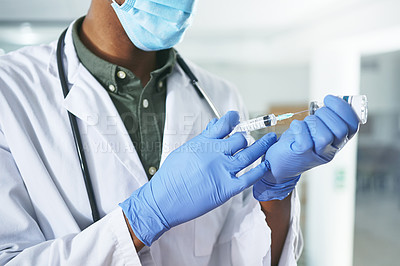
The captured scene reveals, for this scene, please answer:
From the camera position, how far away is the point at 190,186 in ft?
2.30

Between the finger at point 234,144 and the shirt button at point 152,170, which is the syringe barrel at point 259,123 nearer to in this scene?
the finger at point 234,144

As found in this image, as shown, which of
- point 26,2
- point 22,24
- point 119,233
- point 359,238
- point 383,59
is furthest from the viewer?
point 383,59

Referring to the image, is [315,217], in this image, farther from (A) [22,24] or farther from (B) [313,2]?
(A) [22,24]

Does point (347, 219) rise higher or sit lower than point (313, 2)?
lower

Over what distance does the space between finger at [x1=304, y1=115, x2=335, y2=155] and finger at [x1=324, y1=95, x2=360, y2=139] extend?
0.04 metres

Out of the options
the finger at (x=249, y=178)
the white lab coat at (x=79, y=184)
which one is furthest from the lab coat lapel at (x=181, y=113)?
the finger at (x=249, y=178)

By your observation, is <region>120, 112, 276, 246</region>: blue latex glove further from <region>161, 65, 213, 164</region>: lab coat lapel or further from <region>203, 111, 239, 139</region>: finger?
<region>161, 65, 213, 164</region>: lab coat lapel

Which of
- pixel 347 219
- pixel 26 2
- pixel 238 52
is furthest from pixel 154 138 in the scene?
pixel 238 52

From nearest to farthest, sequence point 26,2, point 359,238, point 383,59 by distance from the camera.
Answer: point 26,2 < point 359,238 < point 383,59

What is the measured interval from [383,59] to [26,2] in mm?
6729

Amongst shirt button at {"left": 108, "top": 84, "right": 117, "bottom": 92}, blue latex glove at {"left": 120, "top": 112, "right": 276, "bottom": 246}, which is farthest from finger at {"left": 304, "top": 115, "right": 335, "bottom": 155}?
shirt button at {"left": 108, "top": 84, "right": 117, "bottom": 92}

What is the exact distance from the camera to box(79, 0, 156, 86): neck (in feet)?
2.89

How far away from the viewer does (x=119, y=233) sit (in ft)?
2.23

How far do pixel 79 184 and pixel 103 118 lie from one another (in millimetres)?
173
